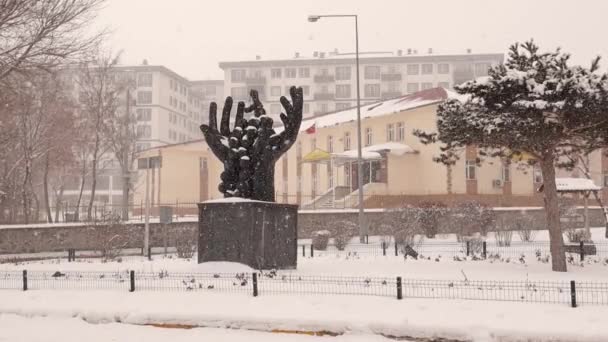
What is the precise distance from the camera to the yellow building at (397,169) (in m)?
43.5

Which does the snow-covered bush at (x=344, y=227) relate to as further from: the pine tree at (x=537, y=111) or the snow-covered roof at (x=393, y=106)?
the pine tree at (x=537, y=111)

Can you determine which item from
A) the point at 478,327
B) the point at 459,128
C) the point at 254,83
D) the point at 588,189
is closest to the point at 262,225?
the point at 459,128

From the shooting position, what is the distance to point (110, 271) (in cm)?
1798

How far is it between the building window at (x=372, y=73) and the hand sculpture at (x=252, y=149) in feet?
253

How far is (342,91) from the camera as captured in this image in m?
94.4

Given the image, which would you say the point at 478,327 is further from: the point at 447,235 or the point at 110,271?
the point at 447,235

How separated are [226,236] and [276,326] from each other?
6.16m

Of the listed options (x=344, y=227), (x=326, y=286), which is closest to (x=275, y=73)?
(x=344, y=227)

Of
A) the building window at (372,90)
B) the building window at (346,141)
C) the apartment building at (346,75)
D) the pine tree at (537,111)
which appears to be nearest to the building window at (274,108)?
the apartment building at (346,75)

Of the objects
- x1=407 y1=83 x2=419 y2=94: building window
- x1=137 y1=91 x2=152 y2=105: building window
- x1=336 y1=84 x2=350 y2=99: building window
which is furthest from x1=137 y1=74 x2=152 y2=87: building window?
x1=407 y1=83 x2=419 y2=94: building window

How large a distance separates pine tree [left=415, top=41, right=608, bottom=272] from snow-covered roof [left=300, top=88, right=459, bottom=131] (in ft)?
78.2

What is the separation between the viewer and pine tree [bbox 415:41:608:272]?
1619 centimetres

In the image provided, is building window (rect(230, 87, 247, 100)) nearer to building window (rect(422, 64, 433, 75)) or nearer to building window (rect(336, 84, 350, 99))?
building window (rect(336, 84, 350, 99))

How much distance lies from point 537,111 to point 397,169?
95.0 feet
